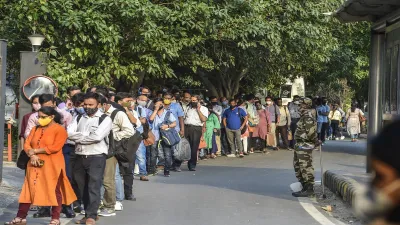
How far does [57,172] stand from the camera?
968cm

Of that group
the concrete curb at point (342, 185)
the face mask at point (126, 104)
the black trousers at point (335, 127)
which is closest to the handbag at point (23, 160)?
the face mask at point (126, 104)

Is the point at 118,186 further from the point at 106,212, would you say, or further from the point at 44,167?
the point at 44,167

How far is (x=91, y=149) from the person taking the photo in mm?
10023

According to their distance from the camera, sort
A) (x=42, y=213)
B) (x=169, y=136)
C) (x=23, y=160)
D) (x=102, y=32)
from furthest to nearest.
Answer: (x=102, y=32) → (x=169, y=136) → (x=42, y=213) → (x=23, y=160)

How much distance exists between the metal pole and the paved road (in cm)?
197

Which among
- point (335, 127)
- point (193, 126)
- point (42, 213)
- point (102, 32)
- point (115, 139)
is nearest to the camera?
point (42, 213)

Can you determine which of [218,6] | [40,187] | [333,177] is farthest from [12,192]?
[218,6]

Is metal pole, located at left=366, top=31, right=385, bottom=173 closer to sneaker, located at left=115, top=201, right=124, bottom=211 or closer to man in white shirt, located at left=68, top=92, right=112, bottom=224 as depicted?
sneaker, located at left=115, top=201, right=124, bottom=211

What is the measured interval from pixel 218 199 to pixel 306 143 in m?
1.76

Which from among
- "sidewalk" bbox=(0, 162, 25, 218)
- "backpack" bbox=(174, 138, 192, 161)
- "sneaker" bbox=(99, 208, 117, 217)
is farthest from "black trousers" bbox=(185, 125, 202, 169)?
"sneaker" bbox=(99, 208, 117, 217)

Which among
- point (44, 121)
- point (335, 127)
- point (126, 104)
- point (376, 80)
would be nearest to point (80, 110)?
point (44, 121)

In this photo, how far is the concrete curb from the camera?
38.4 feet

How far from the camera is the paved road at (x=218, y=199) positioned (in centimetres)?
1057

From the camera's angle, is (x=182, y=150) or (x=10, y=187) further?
(x=182, y=150)
